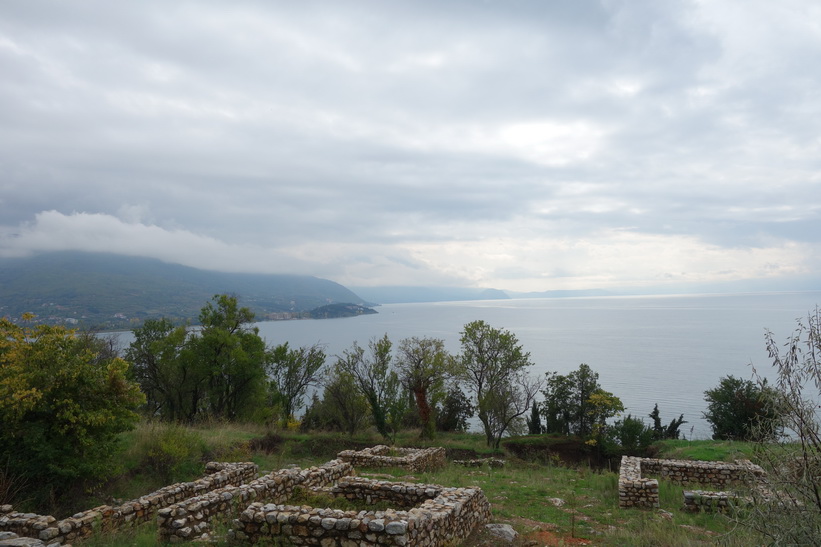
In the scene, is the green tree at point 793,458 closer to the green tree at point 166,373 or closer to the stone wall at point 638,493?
the stone wall at point 638,493

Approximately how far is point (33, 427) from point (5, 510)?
2.27 meters

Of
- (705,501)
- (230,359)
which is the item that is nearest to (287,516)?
(705,501)

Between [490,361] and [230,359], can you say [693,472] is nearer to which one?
[490,361]

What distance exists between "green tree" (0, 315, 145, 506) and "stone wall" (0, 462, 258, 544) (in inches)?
68.1

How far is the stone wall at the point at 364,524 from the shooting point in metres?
7.59

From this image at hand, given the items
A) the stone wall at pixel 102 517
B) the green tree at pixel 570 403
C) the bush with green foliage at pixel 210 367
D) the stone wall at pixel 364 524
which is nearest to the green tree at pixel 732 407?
the green tree at pixel 570 403

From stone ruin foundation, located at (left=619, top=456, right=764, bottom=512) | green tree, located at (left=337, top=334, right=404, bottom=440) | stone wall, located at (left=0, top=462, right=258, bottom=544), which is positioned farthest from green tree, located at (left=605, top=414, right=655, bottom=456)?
stone wall, located at (left=0, top=462, right=258, bottom=544)

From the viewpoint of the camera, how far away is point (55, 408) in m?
11.8

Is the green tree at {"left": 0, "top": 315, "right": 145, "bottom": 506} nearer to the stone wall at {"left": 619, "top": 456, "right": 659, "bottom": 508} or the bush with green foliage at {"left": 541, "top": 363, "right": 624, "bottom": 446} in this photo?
the stone wall at {"left": 619, "top": 456, "right": 659, "bottom": 508}

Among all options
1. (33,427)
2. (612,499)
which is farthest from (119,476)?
(612,499)

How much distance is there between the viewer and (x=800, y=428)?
19.2ft

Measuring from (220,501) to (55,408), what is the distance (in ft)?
18.0

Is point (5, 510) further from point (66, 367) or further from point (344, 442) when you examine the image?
point (344, 442)

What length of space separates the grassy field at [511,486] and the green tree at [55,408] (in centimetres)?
186
